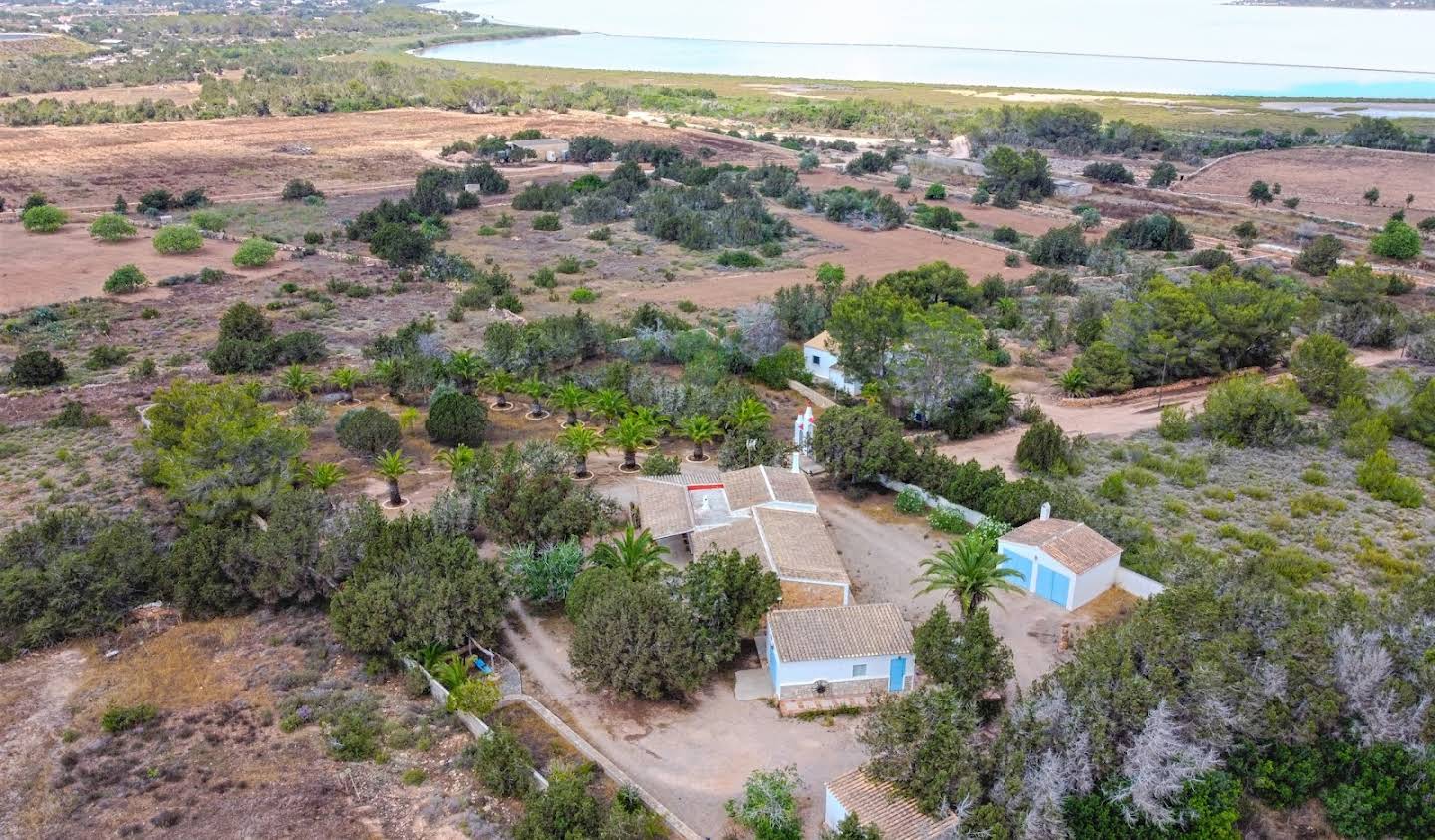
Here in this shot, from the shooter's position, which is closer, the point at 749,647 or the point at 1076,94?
the point at 749,647

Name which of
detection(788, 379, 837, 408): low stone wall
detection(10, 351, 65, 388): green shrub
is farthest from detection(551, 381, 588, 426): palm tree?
detection(10, 351, 65, 388): green shrub

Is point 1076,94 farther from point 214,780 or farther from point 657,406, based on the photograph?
point 214,780

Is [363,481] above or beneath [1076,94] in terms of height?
beneath

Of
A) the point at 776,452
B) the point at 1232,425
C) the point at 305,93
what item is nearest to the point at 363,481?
the point at 776,452

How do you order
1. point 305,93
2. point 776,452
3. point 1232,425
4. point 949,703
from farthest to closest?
point 305,93
point 1232,425
point 776,452
point 949,703

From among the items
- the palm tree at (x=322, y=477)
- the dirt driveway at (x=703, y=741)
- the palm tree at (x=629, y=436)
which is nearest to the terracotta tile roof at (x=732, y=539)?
the dirt driveway at (x=703, y=741)

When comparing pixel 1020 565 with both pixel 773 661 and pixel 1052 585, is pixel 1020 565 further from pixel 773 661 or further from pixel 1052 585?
pixel 773 661

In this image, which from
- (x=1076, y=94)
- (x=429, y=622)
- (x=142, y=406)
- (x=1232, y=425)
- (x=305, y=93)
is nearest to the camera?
(x=429, y=622)
